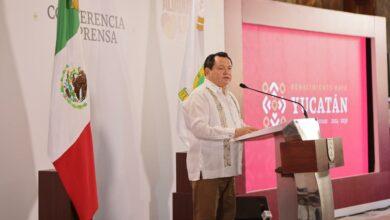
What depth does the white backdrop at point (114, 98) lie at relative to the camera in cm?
362

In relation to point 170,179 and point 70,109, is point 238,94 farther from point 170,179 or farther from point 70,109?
point 70,109

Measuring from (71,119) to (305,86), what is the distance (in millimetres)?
3405

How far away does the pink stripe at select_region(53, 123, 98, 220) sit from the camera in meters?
3.21

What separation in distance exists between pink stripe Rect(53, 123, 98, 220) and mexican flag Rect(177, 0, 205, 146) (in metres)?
1.29

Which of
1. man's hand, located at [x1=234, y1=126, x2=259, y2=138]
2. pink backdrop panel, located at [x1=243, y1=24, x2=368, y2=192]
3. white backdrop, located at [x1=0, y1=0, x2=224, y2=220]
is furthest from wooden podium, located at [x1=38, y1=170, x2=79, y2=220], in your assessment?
pink backdrop panel, located at [x1=243, y1=24, x2=368, y2=192]

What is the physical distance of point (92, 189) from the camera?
3.38 m

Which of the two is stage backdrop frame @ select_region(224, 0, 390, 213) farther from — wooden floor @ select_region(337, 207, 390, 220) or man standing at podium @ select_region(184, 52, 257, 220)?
man standing at podium @ select_region(184, 52, 257, 220)

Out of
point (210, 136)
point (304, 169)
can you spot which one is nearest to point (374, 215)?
point (210, 136)

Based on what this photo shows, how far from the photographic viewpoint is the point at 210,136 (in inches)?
132

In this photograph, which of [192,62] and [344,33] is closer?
[192,62]

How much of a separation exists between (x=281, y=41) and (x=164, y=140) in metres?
1.89

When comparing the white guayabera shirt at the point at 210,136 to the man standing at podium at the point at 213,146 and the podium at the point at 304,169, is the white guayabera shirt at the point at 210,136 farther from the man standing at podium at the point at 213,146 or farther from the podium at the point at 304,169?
the podium at the point at 304,169

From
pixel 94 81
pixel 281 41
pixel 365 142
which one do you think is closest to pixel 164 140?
pixel 94 81

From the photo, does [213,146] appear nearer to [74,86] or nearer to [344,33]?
[74,86]
